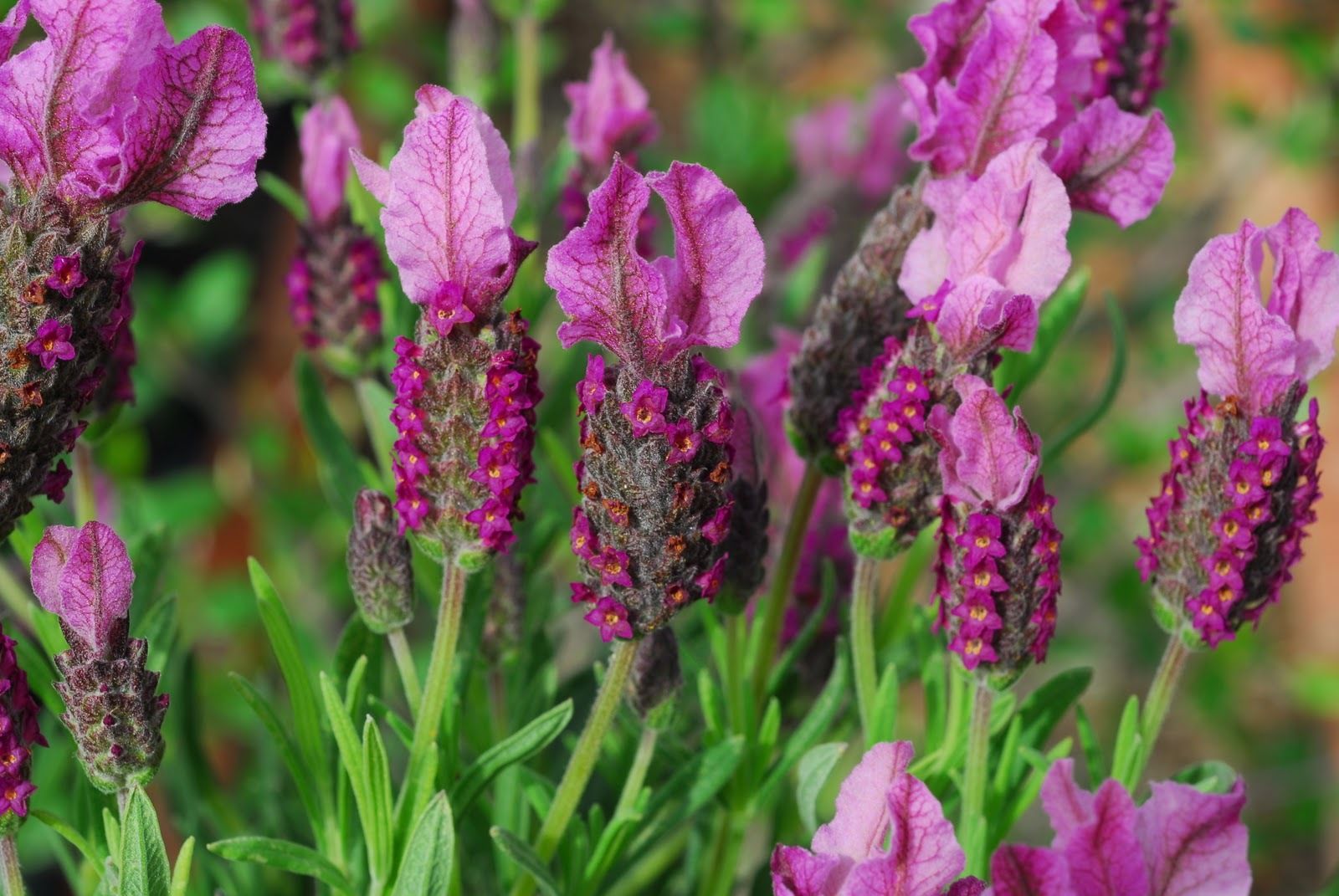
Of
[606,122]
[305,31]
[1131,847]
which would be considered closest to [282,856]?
[1131,847]

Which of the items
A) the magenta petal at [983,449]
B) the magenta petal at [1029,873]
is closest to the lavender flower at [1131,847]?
the magenta petal at [1029,873]

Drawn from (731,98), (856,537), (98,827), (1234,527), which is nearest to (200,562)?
(731,98)

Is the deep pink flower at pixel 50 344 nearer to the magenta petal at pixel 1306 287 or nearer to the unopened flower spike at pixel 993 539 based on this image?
the unopened flower spike at pixel 993 539

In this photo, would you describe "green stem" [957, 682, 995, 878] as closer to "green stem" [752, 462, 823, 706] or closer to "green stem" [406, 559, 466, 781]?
"green stem" [752, 462, 823, 706]

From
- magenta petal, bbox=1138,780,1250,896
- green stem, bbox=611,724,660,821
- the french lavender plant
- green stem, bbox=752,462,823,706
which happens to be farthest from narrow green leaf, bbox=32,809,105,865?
magenta petal, bbox=1138,780,1250,896

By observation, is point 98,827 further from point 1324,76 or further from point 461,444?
point 1324,76

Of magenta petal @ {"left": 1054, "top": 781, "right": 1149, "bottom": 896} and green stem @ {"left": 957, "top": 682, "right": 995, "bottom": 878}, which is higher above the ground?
magenta petal @ {"left": 1054, "top": 781, "right": 1149, "bottom": 896}
